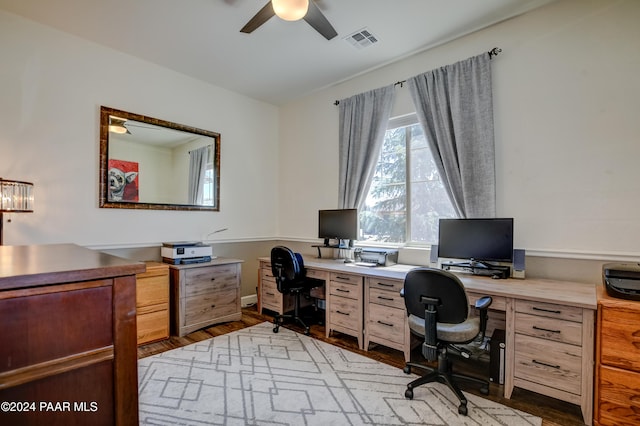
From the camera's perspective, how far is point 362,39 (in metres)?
3.14

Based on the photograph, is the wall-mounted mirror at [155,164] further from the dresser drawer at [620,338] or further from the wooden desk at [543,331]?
the dresser drawer at [620,338]

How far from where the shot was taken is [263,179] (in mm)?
4855

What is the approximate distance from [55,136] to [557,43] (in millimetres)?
4634

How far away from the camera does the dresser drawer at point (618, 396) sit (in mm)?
1770

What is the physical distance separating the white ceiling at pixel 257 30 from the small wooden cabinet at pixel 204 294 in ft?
7.79

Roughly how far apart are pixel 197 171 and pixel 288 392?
2.93 meters

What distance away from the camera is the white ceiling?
2645 mm

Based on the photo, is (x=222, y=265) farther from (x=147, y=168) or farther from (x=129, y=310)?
(x=129, y=310)

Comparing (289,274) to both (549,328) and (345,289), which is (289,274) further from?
(549,328)

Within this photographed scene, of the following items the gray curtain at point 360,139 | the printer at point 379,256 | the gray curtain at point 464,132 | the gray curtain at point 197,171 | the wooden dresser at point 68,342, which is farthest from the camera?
the gray curtain at point 197,171

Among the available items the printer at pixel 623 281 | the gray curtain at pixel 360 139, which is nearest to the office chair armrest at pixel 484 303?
the printer at pixel 623 281

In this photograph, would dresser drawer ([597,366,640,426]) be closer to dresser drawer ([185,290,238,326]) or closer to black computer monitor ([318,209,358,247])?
black computer monitor ([318,209,358,247])

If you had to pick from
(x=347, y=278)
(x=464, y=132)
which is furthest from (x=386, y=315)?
(x=464, y=132)

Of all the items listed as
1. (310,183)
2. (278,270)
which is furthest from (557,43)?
(278,270)
